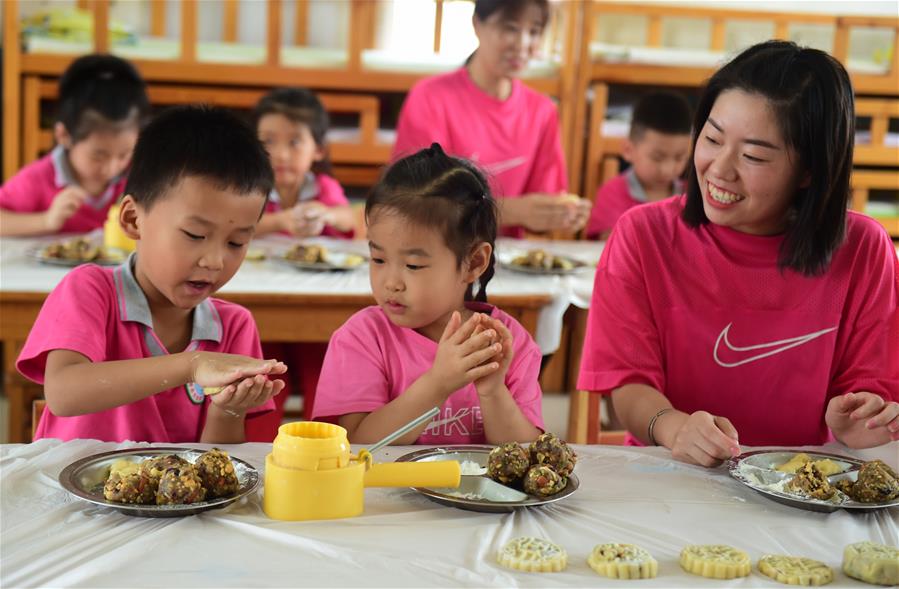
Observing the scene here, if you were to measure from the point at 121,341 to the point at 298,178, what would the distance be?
59.8 inches

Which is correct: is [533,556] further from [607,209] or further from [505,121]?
[607,209]

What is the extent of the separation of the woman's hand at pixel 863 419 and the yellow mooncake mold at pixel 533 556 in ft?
1.81

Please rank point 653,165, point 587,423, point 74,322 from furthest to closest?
1. point 653,165
2. point 587,423
3. point 74,322

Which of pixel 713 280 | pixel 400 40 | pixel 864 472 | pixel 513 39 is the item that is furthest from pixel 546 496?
pixel 400 40

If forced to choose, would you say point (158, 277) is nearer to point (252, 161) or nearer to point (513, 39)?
point (252, 161)

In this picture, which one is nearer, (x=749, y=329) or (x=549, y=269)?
(x=749, y=329)

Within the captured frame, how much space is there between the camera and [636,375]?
4.91 feet

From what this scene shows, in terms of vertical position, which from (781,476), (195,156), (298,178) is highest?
(195,156)

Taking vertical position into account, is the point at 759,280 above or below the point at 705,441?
above

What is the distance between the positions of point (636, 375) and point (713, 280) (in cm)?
19

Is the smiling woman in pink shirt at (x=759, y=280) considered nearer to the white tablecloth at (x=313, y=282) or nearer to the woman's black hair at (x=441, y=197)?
the woman's black hair at (x=441, y=197)

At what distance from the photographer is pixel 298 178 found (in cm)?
290

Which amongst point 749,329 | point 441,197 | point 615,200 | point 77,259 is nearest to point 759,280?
point 749,329

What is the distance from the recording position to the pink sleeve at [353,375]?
1.41 metres
